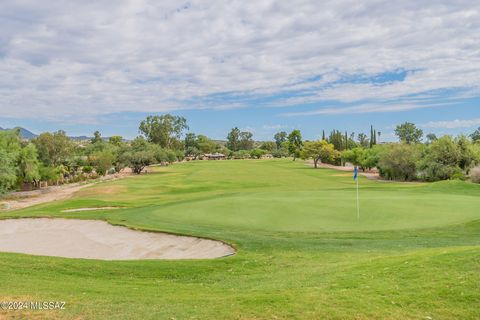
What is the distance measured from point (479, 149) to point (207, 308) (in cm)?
5740

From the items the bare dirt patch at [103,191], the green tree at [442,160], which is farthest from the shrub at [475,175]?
the bare dirt patch at [103,191]

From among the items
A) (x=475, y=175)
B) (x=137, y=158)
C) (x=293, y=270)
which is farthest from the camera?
(x=137, y=158)

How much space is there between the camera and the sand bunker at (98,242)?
53.5 feet

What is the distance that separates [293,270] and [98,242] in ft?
34.4

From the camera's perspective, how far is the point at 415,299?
808cm

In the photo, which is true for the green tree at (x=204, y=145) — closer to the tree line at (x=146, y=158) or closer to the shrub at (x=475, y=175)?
the tree line at (x=146, y=158)

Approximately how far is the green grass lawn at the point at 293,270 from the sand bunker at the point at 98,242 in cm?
86

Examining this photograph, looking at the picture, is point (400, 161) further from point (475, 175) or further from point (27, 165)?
point (27, 165)

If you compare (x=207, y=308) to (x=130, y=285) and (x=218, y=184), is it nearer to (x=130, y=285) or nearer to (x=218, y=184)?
(x=130, y=285)

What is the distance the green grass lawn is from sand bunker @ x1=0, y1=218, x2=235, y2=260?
86cm

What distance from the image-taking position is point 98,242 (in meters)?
19.0

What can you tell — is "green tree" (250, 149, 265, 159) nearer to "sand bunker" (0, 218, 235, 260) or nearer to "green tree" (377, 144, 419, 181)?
"green tree" (377, 144, 419, 181)

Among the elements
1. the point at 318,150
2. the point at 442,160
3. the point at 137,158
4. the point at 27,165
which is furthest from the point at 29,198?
the point at 318,150

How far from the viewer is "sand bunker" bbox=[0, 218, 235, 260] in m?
16.3
